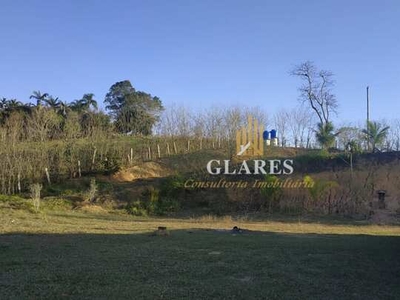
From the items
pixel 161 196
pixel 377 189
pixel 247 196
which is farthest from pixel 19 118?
pixel 377 189

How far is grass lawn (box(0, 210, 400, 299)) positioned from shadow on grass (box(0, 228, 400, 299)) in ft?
0.03

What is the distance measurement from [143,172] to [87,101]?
14.9m

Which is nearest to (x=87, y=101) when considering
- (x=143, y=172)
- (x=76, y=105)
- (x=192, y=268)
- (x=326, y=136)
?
(x=76, y=105)

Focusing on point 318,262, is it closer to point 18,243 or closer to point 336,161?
point 18,243

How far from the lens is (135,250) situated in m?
7.24

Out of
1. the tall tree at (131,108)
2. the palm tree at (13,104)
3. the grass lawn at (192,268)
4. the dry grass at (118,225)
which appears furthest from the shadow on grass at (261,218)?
the palm tree at (13,104)

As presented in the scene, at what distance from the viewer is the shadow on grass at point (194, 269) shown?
4.42 metres

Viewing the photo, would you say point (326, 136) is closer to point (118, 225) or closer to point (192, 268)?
point (118, 225)

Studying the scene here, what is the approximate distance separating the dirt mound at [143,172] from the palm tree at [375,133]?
1205cm

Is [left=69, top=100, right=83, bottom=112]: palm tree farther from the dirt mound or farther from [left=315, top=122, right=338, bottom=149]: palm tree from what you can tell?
[left=315, top=122, right=338, bottom=149]: palm tree

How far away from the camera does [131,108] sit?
34.8 metres

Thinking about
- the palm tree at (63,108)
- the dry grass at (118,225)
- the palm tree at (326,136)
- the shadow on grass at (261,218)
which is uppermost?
the palm tree at (63,108)

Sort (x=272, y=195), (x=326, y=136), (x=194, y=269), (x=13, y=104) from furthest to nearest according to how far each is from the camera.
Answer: (x=13, y=104) < (x=326, y=136) < (x=272, y=195) < (x=194, y=269)

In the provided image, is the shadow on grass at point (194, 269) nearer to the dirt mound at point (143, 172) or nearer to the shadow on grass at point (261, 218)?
the shadow on grass at point (261, 218)
